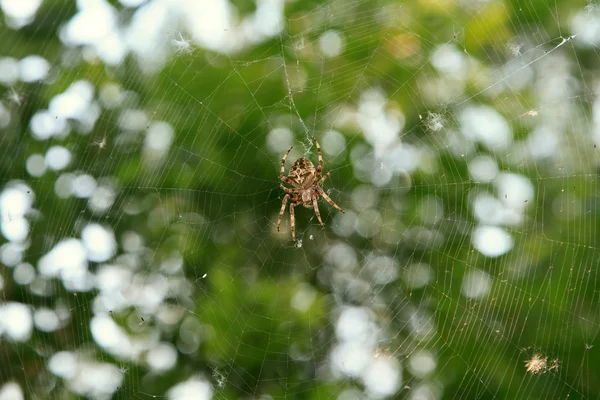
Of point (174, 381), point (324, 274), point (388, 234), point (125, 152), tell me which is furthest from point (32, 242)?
point (388, 234)

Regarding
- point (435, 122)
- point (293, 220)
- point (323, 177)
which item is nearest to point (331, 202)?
point (323, 177)

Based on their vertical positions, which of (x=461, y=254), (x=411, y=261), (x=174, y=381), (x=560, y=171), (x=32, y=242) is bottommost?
(x=174, y=381)

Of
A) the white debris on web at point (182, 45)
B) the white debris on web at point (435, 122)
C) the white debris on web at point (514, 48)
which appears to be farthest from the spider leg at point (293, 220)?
the white debris on web at point (514, 48)

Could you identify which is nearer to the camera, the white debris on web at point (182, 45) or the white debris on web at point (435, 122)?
the white debris on web at point (182, 45)

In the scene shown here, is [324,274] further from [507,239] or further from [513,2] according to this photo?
[513,2]

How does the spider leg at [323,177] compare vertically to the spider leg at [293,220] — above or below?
above

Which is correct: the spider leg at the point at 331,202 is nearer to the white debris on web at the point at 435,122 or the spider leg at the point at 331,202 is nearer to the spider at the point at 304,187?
the spider at the point at 304,187
